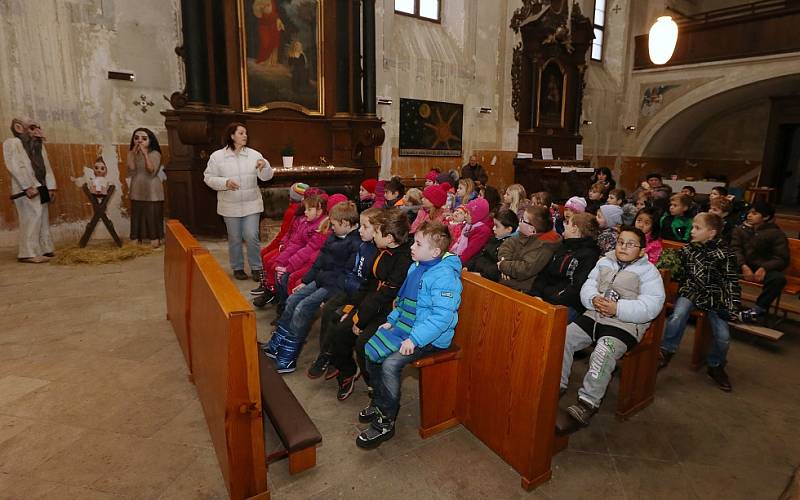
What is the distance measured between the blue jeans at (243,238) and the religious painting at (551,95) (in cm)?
986

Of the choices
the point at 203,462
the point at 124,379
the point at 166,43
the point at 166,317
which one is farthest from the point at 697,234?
the point at 166,43

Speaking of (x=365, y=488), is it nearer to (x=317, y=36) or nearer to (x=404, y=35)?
(x=317, y=36)

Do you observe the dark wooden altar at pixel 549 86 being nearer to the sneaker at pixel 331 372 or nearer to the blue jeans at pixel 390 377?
the sneaker at pixel 331 372

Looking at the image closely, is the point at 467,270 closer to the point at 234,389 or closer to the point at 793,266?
the point at 234,389

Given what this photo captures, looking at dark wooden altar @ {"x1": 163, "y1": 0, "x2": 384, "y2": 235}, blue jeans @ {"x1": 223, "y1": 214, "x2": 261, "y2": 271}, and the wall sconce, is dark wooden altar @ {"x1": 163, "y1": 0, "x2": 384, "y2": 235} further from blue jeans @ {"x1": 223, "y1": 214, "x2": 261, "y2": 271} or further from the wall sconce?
blue jeans @ {"x1": 223, "y1": 214, "x2": 261, "y2": 271}

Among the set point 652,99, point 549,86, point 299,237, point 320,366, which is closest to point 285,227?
point 299,237

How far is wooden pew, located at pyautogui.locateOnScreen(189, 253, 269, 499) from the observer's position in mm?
2008

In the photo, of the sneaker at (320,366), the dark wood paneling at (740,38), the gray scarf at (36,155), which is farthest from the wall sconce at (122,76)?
the dark wood paneling at (740,38)

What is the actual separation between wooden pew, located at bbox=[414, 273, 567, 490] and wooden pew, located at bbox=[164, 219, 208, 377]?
1751 millimetres

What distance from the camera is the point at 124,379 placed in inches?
134

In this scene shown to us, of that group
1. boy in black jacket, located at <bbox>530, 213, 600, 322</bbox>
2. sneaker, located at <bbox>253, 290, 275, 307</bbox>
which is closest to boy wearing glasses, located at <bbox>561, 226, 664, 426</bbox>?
boy in black jacket, located at <bbox>530, 213, 600, 322</bbox>

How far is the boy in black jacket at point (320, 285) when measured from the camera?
3.53 meters

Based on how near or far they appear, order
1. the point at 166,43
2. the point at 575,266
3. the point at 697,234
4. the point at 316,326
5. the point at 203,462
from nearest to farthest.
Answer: the point at 203,462
the point at 575,266
the point at 697,234
the point at 316,326
the point at 166,43

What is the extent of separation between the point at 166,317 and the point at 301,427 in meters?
2.83
